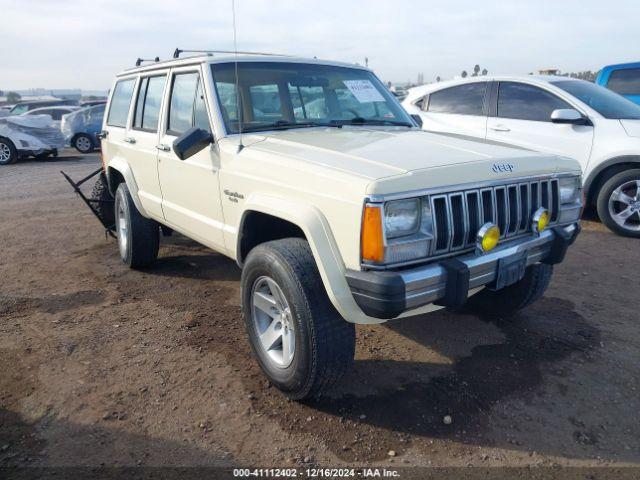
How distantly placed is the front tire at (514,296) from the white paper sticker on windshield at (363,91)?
175cm

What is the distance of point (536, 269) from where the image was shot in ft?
11.7

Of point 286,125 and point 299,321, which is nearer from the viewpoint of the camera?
point 299,321

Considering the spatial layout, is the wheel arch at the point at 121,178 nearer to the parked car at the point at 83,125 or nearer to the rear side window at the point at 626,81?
the rear side window at the point at 626,81

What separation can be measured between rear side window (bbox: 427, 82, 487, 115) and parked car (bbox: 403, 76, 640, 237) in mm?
14

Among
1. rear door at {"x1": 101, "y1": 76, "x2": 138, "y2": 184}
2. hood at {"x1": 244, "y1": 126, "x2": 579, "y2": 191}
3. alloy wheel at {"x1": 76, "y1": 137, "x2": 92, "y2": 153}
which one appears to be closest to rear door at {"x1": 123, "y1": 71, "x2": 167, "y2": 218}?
rear door at {"x1": 101, "y1": 76, "x2": 138, "y2": 184}

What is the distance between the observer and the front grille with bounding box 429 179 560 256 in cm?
254

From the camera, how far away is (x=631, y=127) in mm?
5980

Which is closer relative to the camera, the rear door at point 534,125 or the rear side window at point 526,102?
the rear door at point 534,125

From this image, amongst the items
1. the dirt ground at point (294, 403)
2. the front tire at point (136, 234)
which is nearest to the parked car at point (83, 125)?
the front tire at point (136, 234)

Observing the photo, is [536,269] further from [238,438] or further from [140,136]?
[140,136]

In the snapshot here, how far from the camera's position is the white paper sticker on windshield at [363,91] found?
4.04 m

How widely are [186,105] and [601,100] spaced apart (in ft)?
17.2

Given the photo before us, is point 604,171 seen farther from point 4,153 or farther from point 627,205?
point 4,153

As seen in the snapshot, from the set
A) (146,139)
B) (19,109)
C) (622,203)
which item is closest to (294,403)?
(146,139)
